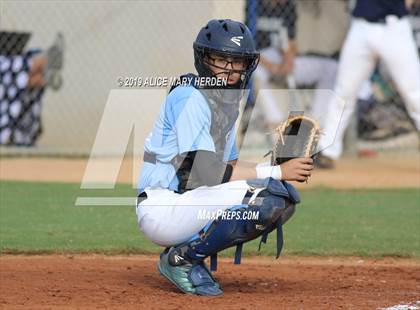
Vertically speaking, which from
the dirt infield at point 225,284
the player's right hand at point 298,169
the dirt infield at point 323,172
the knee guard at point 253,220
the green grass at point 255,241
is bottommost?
the dirt infield at point 323,172

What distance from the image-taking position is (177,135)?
5.35m

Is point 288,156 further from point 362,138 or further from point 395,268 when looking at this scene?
point 362,138

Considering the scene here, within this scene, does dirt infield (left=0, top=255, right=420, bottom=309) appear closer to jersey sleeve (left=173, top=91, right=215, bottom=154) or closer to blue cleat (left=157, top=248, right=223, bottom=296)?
blue cleat (left=157, top=248, right=223, bottom=296)

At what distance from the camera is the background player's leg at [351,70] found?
417 inches

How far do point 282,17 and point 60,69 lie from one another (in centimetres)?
311

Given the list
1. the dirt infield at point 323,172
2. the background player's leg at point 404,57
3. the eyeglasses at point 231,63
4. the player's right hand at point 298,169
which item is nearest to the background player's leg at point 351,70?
the background player's leg at point 404,57

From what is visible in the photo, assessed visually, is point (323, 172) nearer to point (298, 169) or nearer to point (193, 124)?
point (298, 169)

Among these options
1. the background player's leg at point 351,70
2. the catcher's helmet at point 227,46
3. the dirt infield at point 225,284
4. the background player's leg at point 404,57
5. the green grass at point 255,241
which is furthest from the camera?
the background player's leg at point 351,70

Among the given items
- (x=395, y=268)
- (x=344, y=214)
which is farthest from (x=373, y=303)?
(x=344, y=214)

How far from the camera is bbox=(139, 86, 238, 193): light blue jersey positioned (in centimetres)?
525

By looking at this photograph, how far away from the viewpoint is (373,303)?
210 inches

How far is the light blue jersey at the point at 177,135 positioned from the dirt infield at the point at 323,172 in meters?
4.56

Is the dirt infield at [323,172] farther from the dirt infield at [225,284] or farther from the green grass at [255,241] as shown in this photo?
the dirt infield at [225,284]

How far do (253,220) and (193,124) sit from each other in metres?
0.59
